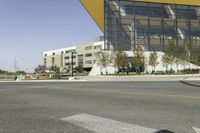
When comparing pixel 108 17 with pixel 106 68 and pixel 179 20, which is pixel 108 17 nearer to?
pixel 106 68

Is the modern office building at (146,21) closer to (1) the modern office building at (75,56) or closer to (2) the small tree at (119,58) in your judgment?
(2) the small tree at (119,58)

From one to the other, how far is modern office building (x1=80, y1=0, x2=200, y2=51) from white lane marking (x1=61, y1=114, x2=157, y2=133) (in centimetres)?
5874

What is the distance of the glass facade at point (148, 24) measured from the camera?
223 ft

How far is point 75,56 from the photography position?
459ft

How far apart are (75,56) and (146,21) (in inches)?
2830

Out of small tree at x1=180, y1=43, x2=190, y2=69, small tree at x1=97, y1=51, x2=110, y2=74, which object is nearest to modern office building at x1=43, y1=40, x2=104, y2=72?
small tree at x1=97, y1=51, x2=110, y2=74

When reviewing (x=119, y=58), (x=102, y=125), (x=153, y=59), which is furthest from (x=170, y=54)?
(x=102, y=125)

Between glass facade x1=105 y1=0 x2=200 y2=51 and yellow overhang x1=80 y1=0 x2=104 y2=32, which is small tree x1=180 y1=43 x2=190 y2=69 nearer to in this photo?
glass facade x1=105 y1=0 x2=200 y2=51

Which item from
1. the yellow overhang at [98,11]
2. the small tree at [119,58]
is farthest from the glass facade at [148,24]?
the small tree at [119,58]

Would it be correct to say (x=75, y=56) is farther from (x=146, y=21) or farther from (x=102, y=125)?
(x=102, y=125)

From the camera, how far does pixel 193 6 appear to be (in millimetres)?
75250

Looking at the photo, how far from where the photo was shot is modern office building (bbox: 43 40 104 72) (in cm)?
12788

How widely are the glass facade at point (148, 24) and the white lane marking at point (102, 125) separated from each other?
194ft

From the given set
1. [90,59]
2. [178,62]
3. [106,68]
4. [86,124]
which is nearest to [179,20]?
[178,62]
